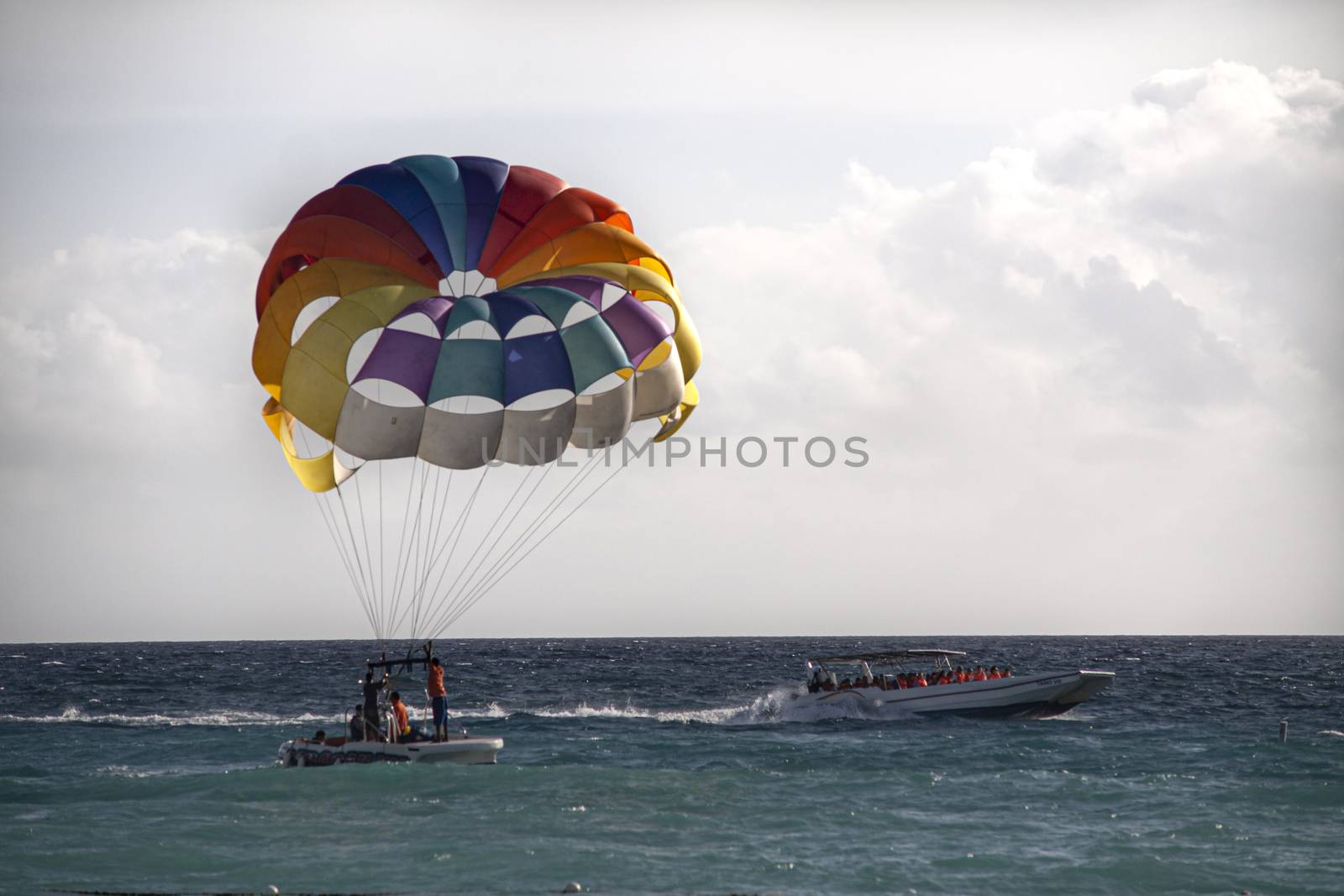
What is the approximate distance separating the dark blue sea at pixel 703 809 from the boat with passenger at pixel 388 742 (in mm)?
684

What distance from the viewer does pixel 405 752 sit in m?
20.8

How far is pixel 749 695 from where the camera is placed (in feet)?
170

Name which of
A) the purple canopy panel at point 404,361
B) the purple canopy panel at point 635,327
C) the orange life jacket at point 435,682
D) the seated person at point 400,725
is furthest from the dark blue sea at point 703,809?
the purple canopy panel at point 635,327

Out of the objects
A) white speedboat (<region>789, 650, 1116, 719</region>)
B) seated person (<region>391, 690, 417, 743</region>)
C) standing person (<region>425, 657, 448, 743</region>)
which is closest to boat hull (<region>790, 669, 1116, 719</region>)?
white speedboat (<region>789, 650, 1116, 719</region>)

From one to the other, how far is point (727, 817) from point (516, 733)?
14530 mm

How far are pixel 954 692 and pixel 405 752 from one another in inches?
715

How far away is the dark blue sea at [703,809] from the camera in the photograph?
53.9ft

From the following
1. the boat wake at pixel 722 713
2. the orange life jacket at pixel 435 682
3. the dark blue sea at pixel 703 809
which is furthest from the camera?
the boat wake at pixel 722 713

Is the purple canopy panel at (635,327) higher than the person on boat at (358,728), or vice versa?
the purple canopy panel at (635,327)

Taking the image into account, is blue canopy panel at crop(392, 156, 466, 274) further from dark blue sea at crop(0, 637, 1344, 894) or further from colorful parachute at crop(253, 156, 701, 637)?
dark blue sea at crop(0, 637, 1344, 894)

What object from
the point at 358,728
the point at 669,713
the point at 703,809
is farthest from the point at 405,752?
the point at 669,713

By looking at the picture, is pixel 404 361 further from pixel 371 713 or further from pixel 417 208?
pixel 371 713

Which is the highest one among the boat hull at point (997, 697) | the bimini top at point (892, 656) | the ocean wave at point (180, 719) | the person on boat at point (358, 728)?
the bimini top at point (892, 656)

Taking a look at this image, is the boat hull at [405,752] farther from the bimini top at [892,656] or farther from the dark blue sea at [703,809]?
the bimini top at [892,656]
